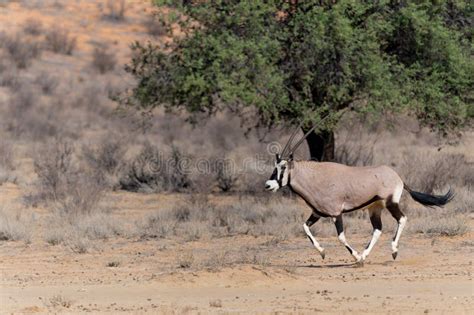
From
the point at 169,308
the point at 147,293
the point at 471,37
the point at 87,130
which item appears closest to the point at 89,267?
the point at 147,293

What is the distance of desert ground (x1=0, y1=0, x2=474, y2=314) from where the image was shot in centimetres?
1066

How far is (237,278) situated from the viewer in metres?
11.5

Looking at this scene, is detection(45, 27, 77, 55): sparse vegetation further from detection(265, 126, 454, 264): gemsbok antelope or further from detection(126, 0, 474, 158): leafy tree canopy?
detection(265, 126, 454, 264): gemsbok antelope

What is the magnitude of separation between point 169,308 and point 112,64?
119 feet

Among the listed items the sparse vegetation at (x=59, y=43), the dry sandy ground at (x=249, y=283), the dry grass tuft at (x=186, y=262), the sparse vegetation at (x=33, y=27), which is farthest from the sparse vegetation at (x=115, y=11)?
the dry grass tuft at (x=186, y=262)

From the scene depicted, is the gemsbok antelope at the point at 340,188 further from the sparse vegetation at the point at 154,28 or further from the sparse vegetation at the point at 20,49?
the sparse vegetation at the point at 154,28

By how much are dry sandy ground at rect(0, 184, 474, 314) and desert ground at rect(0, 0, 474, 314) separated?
0.02 m

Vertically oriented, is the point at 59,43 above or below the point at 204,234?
below

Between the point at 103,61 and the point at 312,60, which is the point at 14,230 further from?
the point at 103,61

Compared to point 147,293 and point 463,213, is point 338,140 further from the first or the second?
point 147,293

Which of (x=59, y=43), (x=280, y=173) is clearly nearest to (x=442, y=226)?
(x=280, y=173)

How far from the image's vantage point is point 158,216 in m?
17.6

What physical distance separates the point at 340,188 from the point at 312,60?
5.00 m

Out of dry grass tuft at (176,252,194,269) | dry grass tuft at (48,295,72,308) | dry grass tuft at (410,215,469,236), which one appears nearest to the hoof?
dry grass tuft at (176,252,194,269)
